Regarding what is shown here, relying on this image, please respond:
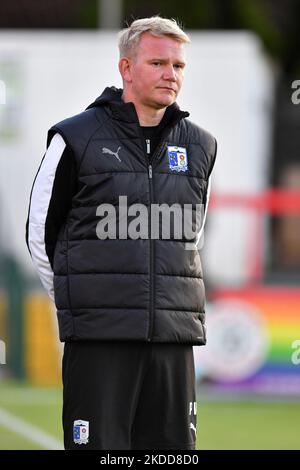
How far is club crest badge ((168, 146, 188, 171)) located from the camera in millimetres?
5867

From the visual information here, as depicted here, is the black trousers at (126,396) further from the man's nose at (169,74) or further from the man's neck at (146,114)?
the man's nose at (169,74)

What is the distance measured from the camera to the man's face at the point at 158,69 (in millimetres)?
5832

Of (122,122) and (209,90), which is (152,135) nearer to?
(122,122)

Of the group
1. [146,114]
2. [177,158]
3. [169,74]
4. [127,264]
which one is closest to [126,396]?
[127,264]

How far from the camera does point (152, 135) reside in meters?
5.90

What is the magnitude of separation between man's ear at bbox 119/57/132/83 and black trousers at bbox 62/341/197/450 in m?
1.07

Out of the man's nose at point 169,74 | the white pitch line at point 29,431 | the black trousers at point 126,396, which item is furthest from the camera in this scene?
the white pitch line at point 29,431

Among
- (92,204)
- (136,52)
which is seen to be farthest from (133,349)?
(136,52)

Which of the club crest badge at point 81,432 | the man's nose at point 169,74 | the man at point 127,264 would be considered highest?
the man's nose at point 169,74

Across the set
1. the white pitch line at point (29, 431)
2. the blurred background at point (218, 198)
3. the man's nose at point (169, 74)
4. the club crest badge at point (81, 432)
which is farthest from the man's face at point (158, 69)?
the blurred background at point (218, 198)

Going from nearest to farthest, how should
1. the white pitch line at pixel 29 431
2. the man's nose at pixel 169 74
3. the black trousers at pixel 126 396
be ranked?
1. the black trousers at pixel 126 396
2. the man's nose at pixel 169 74
3. the white pitch line at pixel 29 431

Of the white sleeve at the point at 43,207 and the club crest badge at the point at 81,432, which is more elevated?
the white sleeve at the point at 43,207

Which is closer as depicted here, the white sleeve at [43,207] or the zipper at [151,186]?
the zipper at [151,186]

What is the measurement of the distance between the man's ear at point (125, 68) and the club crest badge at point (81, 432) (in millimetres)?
1377
